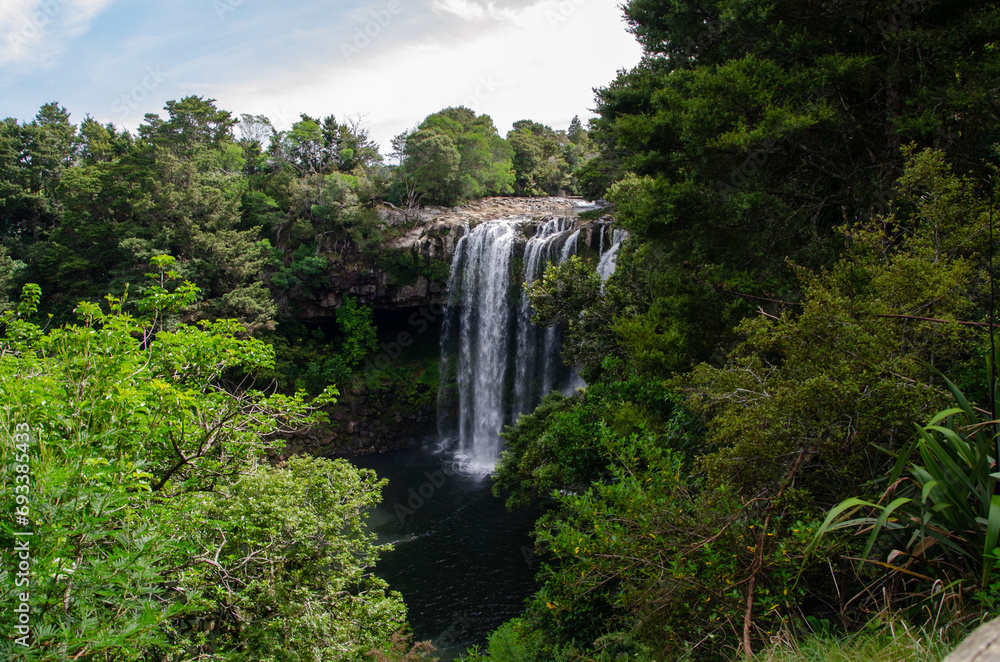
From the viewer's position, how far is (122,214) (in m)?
25.1

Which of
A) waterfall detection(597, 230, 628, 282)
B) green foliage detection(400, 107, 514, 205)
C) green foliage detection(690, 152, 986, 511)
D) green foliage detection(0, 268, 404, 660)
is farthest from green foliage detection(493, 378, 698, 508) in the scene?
green foliage detection(400, 107, 514, 205)

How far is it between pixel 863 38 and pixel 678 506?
8.78m

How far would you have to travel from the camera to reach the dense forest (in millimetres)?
3383

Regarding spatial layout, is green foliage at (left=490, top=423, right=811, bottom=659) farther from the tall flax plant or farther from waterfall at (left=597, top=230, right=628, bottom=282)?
waterfall at (left=597, top=230, right=628, bottom=282)

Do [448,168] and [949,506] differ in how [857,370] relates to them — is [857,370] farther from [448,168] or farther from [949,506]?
[448,168]

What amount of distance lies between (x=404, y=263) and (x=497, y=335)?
5746 millimetres

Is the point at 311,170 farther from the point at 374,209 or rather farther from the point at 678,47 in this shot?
the point at 678,47

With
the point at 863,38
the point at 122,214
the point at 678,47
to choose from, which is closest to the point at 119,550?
the point at 863,38

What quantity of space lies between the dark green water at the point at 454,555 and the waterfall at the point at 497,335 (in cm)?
326

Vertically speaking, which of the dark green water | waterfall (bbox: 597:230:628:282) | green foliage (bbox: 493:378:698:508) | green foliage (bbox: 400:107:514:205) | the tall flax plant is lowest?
the dark green water

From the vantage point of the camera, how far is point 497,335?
80.6 ft

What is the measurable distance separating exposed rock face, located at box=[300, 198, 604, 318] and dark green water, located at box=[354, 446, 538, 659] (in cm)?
872

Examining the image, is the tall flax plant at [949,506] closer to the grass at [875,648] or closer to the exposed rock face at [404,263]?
the grass at [875,648]

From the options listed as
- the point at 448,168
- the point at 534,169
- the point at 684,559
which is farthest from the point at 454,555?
the point at 534,169
